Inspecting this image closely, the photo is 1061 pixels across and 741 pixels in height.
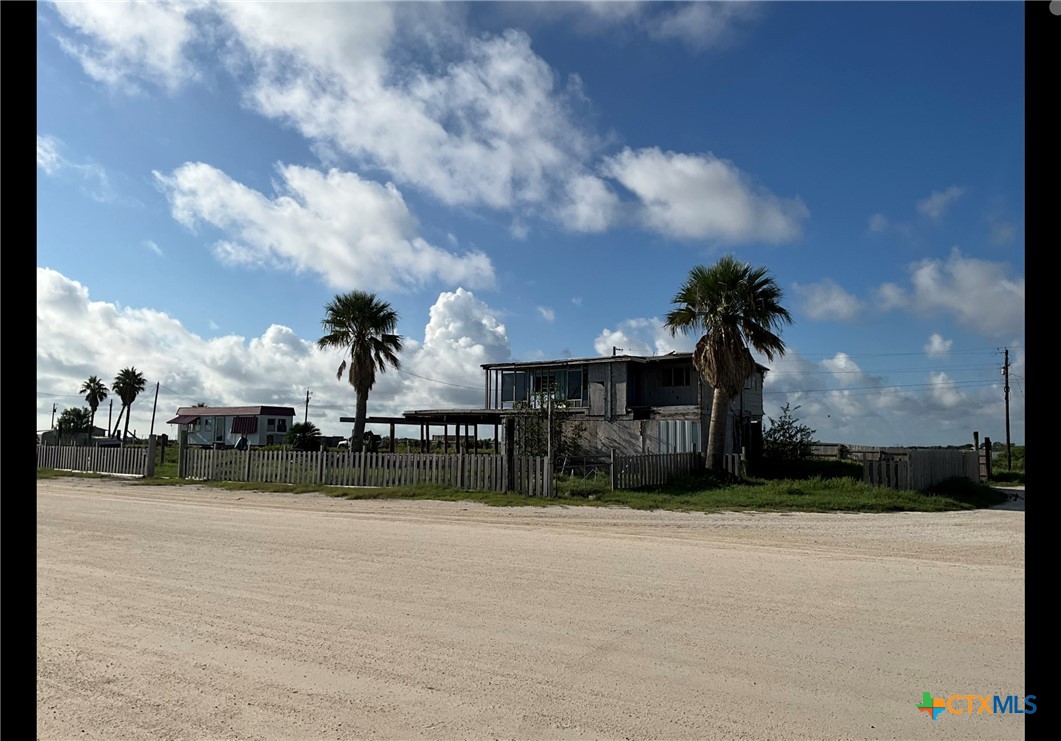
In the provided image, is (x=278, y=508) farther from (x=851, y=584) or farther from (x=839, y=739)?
(x=839, y=739)

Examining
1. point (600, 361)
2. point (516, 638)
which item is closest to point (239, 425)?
point (600, 361)

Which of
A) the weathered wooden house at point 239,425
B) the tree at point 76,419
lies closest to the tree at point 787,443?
the weathered wooden house at point 239,425

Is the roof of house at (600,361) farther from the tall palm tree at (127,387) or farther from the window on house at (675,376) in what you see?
the tall palm tree at (127,387)

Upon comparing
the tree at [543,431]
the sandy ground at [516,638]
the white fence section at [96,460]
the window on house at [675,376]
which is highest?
the window on house at [675,376]

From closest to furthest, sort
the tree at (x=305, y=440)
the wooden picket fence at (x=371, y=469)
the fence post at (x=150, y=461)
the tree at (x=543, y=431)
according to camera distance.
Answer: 1. the wooden picket fence at (x=371, y=469)
2. the tree at (x=543, y=431)
3. the fence post at (x=150, y=461)
4. the tree at (x=305, y=440)

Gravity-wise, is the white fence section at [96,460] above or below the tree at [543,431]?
below

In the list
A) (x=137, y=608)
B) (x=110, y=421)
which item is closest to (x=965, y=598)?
(x=137, y=608)

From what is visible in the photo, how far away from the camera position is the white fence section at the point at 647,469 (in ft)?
71.1

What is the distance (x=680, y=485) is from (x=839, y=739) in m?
19.3

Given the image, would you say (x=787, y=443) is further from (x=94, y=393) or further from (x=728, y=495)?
(x=94, y=393)

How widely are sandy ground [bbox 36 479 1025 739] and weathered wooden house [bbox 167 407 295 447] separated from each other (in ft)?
188

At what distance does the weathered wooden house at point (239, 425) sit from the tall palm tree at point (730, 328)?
160ft

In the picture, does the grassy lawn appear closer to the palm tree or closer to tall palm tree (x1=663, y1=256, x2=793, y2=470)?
tall palm tree (x1=663, y1=256, x2=793, y2=470)

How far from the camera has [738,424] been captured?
33812 mm
